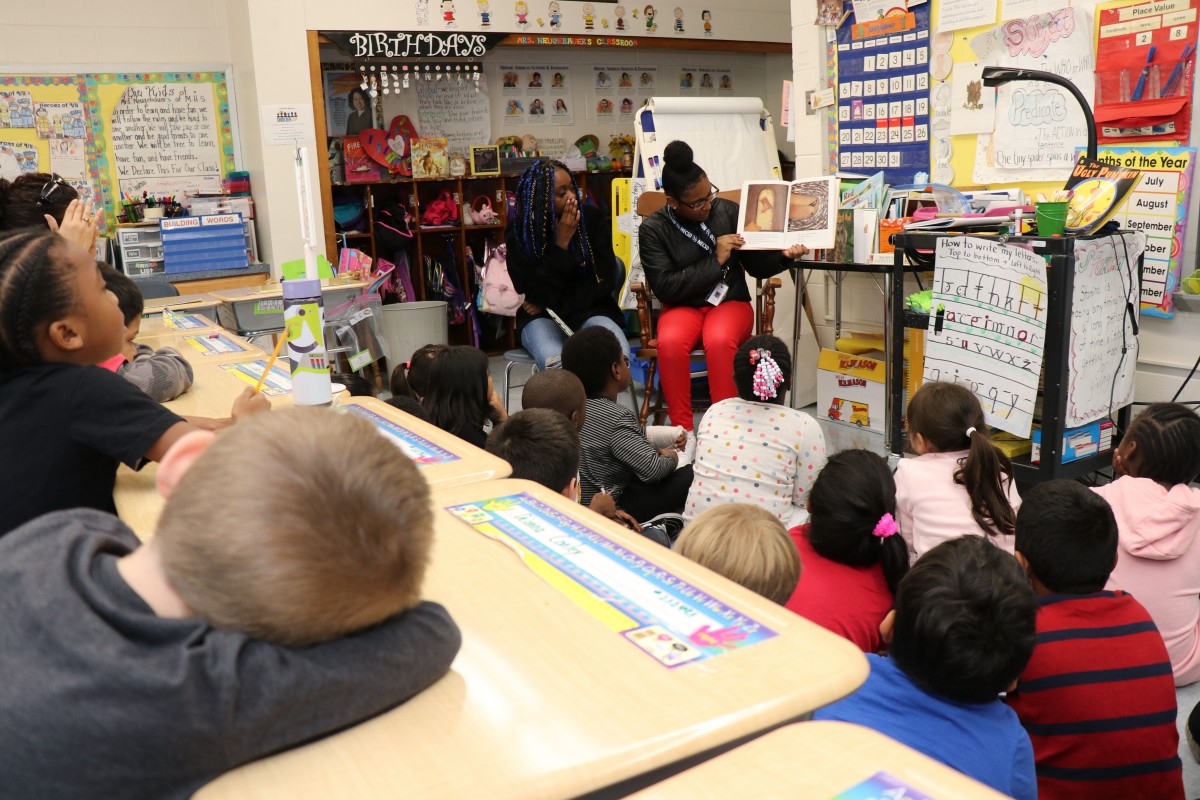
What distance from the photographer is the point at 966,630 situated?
1.28m

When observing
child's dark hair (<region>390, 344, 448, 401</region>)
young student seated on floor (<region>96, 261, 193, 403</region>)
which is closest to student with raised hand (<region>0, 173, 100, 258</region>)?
young student seated on floor (<region>96, 261, 193, 403</region>)

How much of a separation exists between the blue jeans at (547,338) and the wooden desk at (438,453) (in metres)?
2.08

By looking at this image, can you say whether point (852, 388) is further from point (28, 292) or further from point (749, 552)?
point (28, 292)

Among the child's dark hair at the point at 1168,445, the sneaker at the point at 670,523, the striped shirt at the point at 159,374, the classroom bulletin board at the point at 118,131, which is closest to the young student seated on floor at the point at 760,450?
the sneaker at the point at 670,523

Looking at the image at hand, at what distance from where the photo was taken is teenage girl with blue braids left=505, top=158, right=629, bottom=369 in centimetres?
414

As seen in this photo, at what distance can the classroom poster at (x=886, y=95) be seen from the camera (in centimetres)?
414

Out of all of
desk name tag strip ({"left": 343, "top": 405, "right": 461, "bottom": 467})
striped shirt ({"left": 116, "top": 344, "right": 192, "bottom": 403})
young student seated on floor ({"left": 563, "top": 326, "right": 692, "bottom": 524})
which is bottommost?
young student seated on floor ({"left": 563, "top": 326, "right": 692, "bottom": 524})

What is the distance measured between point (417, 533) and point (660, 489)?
6.89ft

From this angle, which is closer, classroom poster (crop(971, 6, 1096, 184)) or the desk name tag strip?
the desk name tag strip

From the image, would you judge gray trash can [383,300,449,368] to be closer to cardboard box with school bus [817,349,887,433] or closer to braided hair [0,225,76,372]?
cardboard box with school bus [817,349,887,433]

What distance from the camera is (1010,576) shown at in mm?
1332

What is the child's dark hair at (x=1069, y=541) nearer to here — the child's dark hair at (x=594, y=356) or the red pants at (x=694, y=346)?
the child's dark hair at (x=594, y=356)

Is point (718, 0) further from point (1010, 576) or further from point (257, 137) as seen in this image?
point (1010, 576)

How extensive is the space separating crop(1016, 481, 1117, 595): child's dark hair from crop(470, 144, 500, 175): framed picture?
515 centimetres
